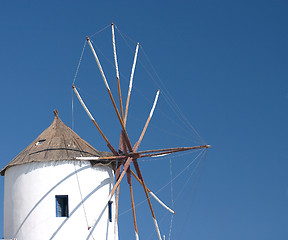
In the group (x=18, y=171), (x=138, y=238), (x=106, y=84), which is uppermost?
(x=106, y=84)

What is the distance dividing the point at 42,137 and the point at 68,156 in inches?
88.3

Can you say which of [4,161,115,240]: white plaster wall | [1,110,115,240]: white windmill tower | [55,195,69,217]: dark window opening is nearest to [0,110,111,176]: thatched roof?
[1,110,115,240]: white windmill tower

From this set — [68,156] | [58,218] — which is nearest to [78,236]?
[58,218]

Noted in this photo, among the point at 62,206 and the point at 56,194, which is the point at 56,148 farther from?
the point at 62,206

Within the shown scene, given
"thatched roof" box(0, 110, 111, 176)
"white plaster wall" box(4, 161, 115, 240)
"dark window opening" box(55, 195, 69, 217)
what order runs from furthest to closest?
1. "thatched roof" box(0, 110, 111, 176)
2. "dark window opening" box(55, 195, 69, 217)
3. "white plaster wall" box(4, 161, 115, 240)

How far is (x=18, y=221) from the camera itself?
101 ft

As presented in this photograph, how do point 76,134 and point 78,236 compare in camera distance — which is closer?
point 78,236

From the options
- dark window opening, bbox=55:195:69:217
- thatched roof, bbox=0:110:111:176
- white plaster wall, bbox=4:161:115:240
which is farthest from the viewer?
thatched roof, bbox=0:110:111:176

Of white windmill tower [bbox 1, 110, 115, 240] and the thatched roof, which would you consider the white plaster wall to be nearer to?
white windmill tower [bbox 1, 110, 115, 240]

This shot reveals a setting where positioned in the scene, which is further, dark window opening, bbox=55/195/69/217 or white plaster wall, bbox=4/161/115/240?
dark window opening, bbox=55/195/69/217

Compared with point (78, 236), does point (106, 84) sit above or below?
above

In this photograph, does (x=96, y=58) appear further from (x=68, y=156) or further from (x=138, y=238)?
(x=138, y=238)

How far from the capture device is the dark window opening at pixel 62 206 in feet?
101

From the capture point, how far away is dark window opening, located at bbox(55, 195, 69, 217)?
1211 inches
